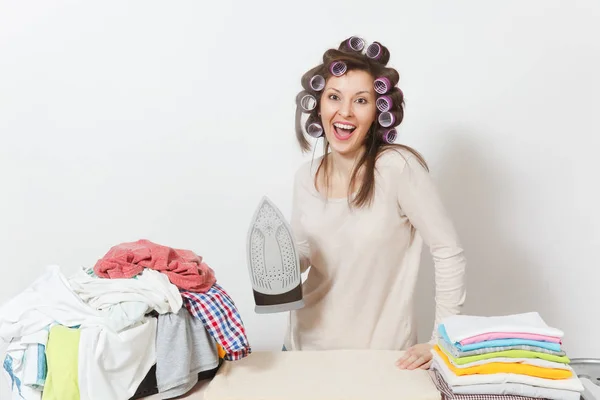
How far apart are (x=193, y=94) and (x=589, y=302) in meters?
1.68

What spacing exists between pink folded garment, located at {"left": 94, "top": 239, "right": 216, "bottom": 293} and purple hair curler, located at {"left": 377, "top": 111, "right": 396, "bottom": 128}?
574 mm

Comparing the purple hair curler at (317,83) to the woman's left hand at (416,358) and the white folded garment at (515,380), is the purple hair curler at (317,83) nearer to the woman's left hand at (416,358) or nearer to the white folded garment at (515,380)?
the woman's left hand at (416,358)

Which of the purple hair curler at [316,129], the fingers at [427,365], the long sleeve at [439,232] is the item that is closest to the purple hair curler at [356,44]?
the purple hair curler at [316,129]

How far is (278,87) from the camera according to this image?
104 inches

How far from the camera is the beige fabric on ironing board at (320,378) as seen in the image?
1.42 meters

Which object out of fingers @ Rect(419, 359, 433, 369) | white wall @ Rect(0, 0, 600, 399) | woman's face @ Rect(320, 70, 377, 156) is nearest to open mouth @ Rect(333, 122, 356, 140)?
woman's face @ Rect(320, 70, 377, 156)

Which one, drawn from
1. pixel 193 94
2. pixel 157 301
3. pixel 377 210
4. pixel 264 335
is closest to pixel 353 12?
pixel 193 94

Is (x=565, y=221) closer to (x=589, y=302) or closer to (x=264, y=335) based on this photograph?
(x=589, y=302)

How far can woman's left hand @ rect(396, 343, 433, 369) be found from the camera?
1.56 metres

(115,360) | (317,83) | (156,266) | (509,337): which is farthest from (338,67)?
(115,360)

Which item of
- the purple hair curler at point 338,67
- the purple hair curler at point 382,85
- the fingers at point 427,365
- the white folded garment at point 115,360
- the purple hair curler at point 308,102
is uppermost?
the purple hair curler at point 338,67

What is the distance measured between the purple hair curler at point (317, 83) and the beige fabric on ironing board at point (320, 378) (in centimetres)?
66

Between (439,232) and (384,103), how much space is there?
342 millimetres

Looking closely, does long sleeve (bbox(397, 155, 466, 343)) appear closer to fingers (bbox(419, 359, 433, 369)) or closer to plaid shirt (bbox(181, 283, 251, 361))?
fingers (bbox(419, 359, 433, 369))
